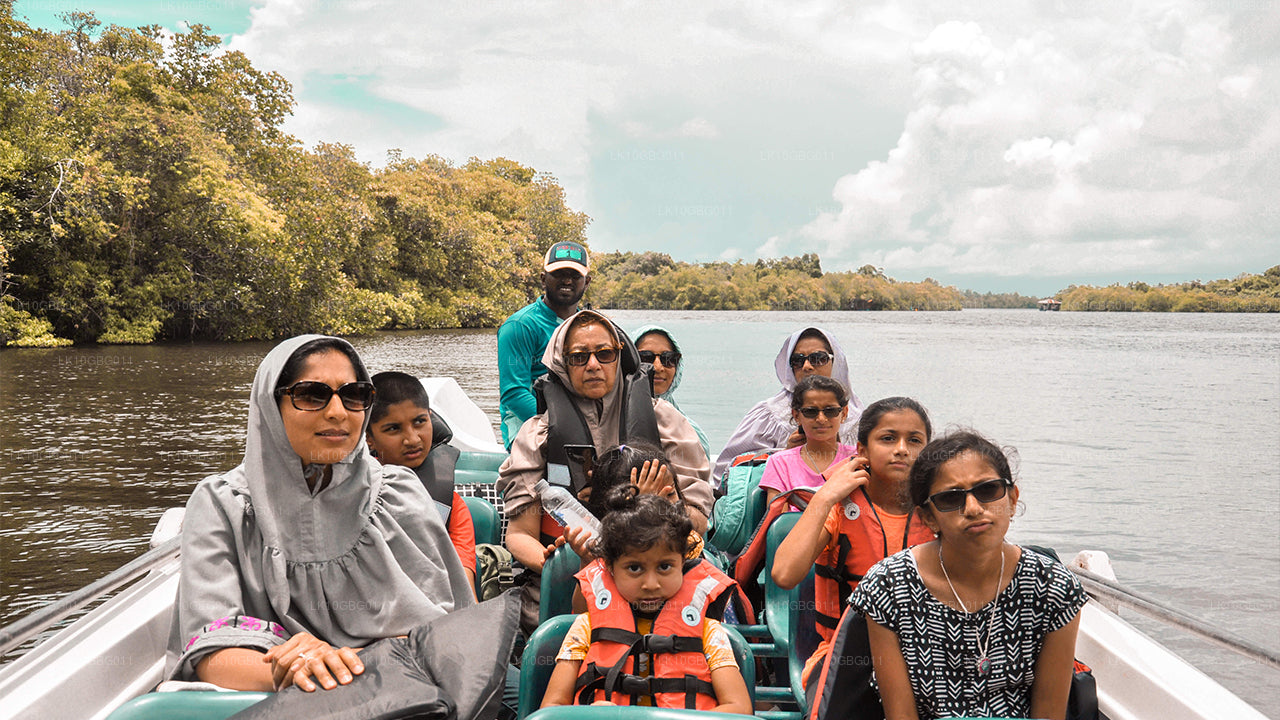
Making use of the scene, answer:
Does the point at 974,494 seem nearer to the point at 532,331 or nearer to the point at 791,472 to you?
the point at 791,472

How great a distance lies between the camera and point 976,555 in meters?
1.62

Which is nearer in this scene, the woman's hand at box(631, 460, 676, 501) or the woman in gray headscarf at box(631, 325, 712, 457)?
the woman's hand at box(631, 460, 676, 501)

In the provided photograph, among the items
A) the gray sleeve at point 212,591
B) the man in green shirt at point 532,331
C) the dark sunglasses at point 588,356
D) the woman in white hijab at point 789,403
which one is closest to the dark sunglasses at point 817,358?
the woman in white hijab at point 789,403

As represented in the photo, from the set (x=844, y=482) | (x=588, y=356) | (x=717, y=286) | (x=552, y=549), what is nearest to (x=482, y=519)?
(x=552, y=549)

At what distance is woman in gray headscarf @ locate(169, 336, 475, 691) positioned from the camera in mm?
1557

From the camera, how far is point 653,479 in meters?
2.38

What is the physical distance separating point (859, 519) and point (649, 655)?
675mm

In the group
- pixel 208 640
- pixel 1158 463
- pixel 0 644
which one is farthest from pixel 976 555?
pixel 1158 463

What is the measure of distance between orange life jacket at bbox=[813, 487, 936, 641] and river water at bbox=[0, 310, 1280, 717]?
4242mm

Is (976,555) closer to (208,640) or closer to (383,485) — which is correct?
(383,485)

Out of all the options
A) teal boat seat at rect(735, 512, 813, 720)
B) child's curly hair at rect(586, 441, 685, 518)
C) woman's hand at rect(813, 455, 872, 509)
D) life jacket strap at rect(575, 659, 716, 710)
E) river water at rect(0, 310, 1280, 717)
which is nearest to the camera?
life jacket strap at rect(575, 659, 716, 710)

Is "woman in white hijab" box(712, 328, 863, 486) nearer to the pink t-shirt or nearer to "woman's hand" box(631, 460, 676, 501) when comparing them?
the pink t-shirt

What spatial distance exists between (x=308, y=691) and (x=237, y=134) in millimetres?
23782

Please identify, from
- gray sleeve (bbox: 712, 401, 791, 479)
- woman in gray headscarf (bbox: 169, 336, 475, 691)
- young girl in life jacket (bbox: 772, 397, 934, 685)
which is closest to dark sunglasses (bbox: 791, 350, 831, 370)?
gray sleeve (bbox: 712, 401, 791, 479)
